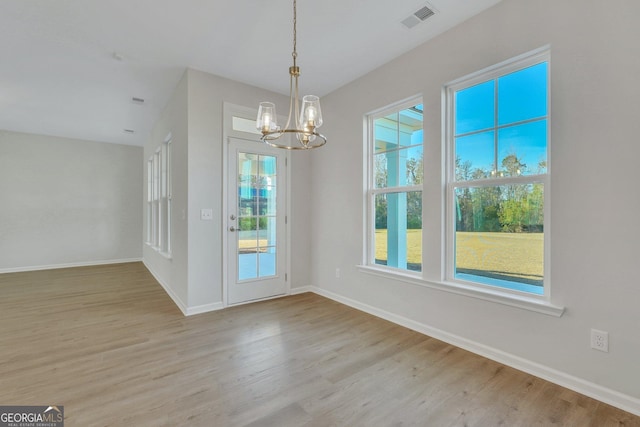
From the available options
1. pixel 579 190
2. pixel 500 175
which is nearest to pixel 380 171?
pixel 500 175

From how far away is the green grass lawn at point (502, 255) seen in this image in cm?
222

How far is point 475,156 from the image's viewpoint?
258 cm

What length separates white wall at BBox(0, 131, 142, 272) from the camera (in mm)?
5770

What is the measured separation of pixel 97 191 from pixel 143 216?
1.08 meters

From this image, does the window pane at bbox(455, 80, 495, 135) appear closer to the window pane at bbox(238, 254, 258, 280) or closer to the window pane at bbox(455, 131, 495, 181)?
the window pane at bbox(455, 131, 495, 181)

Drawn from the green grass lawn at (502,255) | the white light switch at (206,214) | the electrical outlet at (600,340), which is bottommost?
the electrical outlet at (600,340)

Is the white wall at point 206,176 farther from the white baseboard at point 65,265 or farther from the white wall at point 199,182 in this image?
the white baseboard at point 65,265

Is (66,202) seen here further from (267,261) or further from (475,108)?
(475,108)

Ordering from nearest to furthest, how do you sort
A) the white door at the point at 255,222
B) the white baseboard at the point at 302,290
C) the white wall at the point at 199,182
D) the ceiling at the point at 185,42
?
the ceiling at the point at 185,42, the white wall at the point at 199,182, the white door at the point at 255,222, the white baseboard at the point at 302,290

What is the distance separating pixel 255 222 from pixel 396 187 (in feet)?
6.35

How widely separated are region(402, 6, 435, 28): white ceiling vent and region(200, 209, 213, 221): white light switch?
289cm

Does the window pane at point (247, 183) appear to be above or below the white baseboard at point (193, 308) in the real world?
above

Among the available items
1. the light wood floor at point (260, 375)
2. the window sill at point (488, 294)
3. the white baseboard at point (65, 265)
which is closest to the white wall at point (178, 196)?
the light wood floor at point (260, 375)

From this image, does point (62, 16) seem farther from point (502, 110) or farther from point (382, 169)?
point (502, 110)
